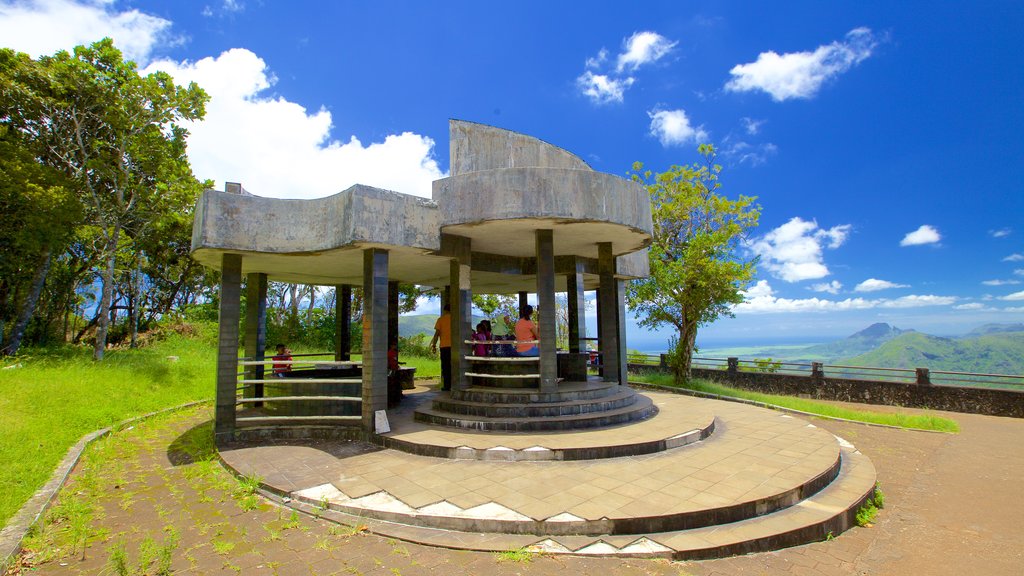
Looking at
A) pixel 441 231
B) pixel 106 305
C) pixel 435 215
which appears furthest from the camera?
pixel 106 305

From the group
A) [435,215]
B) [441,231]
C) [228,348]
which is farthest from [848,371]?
[228,348]

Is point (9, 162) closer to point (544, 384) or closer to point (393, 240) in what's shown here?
point (393, 240)

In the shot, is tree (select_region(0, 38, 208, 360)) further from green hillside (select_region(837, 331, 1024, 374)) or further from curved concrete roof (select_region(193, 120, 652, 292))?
green hillside (select_region(837, 331, 1024, 374))

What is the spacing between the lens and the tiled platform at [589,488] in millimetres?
4062

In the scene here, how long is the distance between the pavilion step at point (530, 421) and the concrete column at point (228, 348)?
3006 millimetres

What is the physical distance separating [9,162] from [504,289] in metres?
14.9

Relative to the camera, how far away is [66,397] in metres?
9.49

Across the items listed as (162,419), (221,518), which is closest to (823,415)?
(221,518)

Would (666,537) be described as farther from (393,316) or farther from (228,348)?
(393,316)

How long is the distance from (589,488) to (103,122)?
19394mm

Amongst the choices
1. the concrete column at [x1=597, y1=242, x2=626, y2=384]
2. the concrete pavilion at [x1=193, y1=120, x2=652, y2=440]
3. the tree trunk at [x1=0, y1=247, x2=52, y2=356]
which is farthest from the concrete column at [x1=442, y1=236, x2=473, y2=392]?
the tree trunk at [x1=0, y1=247, x2=52, y2=356]

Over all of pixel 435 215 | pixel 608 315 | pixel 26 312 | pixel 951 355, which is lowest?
pixel 951 355

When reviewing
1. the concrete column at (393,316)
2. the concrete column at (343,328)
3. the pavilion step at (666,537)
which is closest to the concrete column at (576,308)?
the concrete column at (393,316)

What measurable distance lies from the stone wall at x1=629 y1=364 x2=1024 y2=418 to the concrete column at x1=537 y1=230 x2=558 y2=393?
1347 centimetres
